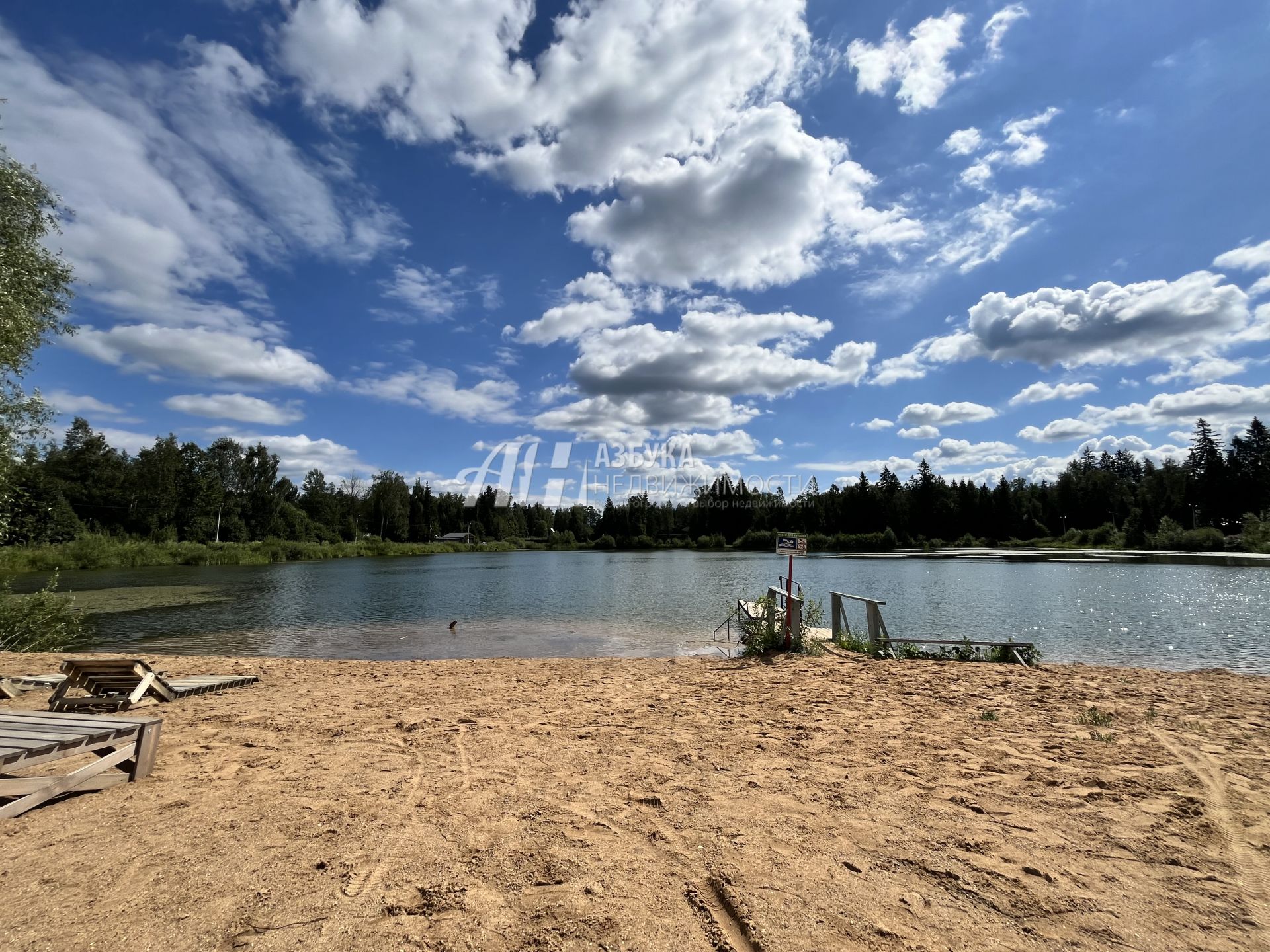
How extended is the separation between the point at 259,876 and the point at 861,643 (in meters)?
11.3

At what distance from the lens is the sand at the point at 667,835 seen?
2852 millimetres

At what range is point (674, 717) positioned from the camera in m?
7.12

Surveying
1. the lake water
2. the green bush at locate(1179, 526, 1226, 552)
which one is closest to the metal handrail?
the lake water

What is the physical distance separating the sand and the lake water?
29.5 feet

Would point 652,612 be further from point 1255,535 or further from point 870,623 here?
point 1255,535

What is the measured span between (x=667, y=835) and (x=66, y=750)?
413cm

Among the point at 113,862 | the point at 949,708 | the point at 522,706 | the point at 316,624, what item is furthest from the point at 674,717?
the point at 316,624

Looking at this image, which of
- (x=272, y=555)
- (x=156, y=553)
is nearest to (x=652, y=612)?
(x=156, y=553)

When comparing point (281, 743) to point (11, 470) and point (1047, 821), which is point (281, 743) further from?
point (11, 470)

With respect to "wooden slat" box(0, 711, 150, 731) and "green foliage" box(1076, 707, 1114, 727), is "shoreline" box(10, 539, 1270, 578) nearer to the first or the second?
"wooden slat" box(0, 711, 150, 731)

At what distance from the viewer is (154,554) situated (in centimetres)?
5444

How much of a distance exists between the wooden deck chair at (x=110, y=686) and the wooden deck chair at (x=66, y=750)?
88.0 inches

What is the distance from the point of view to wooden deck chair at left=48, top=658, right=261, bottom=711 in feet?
21.7

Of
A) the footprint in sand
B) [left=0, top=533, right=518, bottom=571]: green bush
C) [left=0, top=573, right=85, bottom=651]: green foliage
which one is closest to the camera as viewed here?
the footprint in sand
